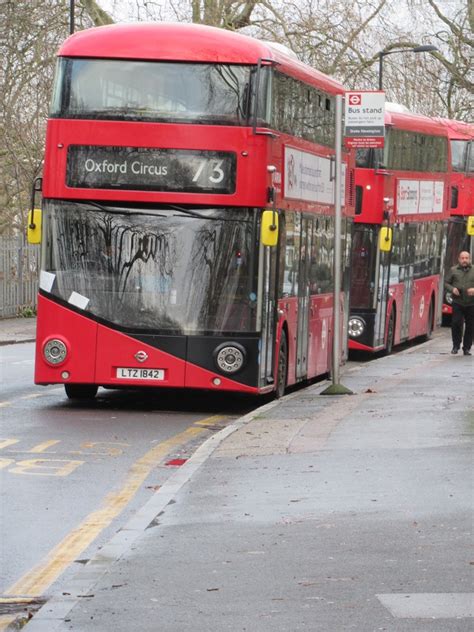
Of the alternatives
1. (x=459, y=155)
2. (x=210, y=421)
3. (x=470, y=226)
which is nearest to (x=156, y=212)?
(x=210, y=421)

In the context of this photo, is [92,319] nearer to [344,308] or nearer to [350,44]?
[344,308]

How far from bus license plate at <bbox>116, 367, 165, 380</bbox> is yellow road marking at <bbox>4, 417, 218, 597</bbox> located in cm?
341

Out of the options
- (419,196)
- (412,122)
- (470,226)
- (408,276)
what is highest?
(412,122)

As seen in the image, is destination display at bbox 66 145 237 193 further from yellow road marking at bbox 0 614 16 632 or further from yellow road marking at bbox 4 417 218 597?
yellow road marking at bbox 0 614 16 632

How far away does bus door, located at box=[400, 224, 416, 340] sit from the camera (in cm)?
3369

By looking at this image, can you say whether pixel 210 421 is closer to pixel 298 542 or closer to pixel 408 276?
pixel 298 542

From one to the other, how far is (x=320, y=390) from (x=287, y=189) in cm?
297

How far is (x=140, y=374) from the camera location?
18.1 m

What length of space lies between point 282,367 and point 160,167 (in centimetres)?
326

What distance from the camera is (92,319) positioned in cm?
1814

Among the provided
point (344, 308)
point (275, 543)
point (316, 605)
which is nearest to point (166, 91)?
point (344, 308)

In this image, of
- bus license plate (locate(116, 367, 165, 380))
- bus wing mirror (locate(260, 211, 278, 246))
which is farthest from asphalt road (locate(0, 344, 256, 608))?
bus wing mirror (locate(260, 211, 278, 246))

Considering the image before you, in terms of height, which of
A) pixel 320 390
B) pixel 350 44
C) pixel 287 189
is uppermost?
pixel 350 44

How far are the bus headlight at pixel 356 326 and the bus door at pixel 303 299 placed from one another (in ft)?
29.6
